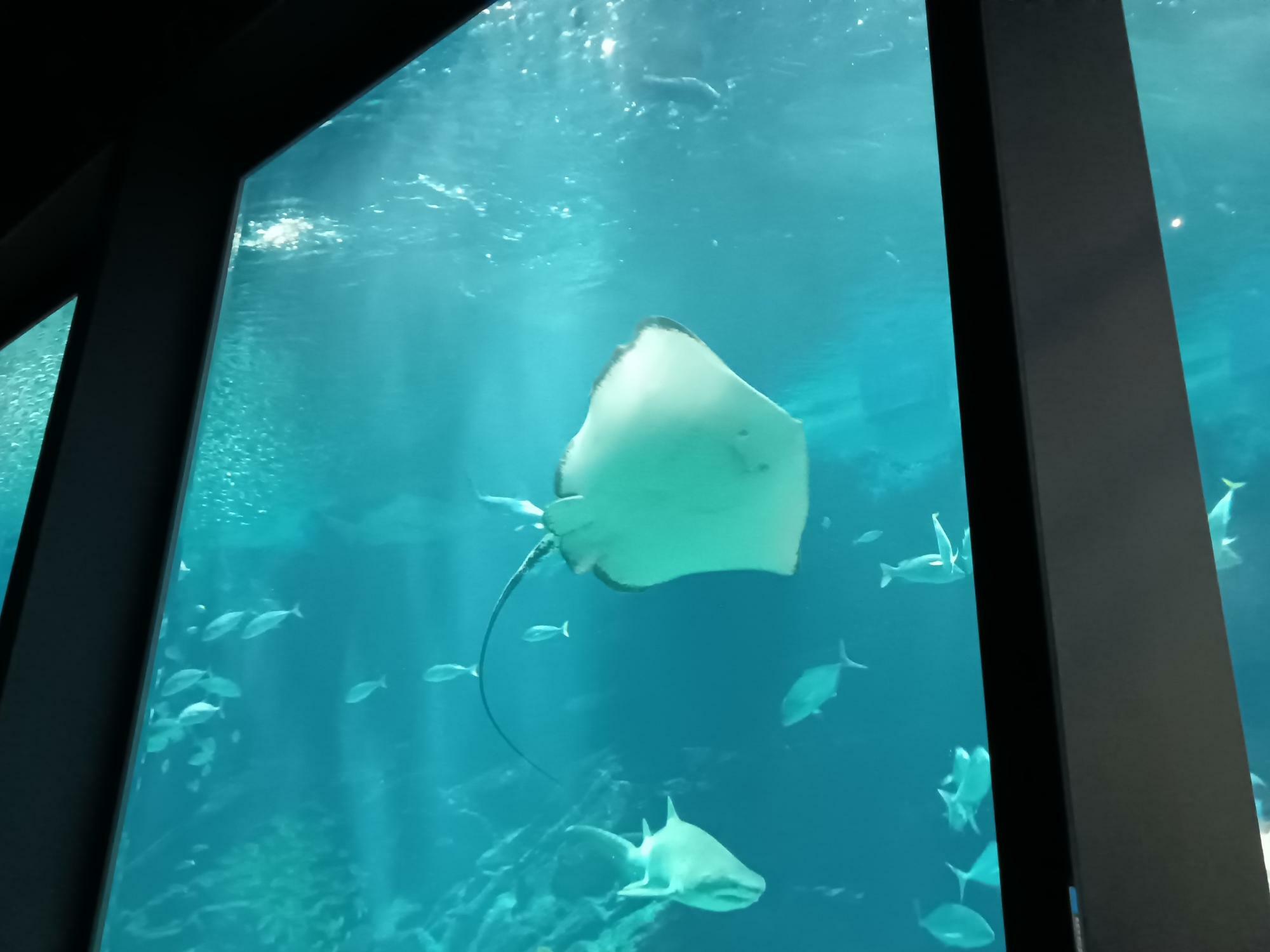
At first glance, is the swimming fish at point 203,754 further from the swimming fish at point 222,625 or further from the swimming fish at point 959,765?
the swimming fish at point 959,765

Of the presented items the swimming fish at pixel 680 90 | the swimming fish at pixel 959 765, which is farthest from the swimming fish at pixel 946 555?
the swimming fish at pixel 680 90

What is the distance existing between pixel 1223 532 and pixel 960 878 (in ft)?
9.73

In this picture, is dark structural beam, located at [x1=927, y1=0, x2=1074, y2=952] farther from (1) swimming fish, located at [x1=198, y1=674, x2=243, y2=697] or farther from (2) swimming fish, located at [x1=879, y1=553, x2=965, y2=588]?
(1) swimming fish, located at [x1=198, y1=674, x2=243, y2=697]

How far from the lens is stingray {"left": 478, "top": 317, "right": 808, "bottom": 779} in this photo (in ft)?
10.4

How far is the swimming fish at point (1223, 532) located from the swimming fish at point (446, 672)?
13.3ft

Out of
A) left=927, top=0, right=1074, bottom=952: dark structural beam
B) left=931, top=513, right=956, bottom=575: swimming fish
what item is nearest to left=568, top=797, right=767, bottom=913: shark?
left=931, top=513, right=956, bottom=575: swimming fish

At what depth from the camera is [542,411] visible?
15.4 ft

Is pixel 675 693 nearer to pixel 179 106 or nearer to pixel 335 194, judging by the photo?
pixel 335 194

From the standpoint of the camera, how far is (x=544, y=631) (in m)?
4.10

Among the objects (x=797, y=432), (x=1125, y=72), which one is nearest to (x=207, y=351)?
(x=1125, y=72)

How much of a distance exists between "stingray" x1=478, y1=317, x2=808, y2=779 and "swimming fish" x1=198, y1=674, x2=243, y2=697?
2014 mm

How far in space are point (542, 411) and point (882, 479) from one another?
6.33 feet

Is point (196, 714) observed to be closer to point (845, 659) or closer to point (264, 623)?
point (264, 623)

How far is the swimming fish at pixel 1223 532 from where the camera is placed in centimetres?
65
